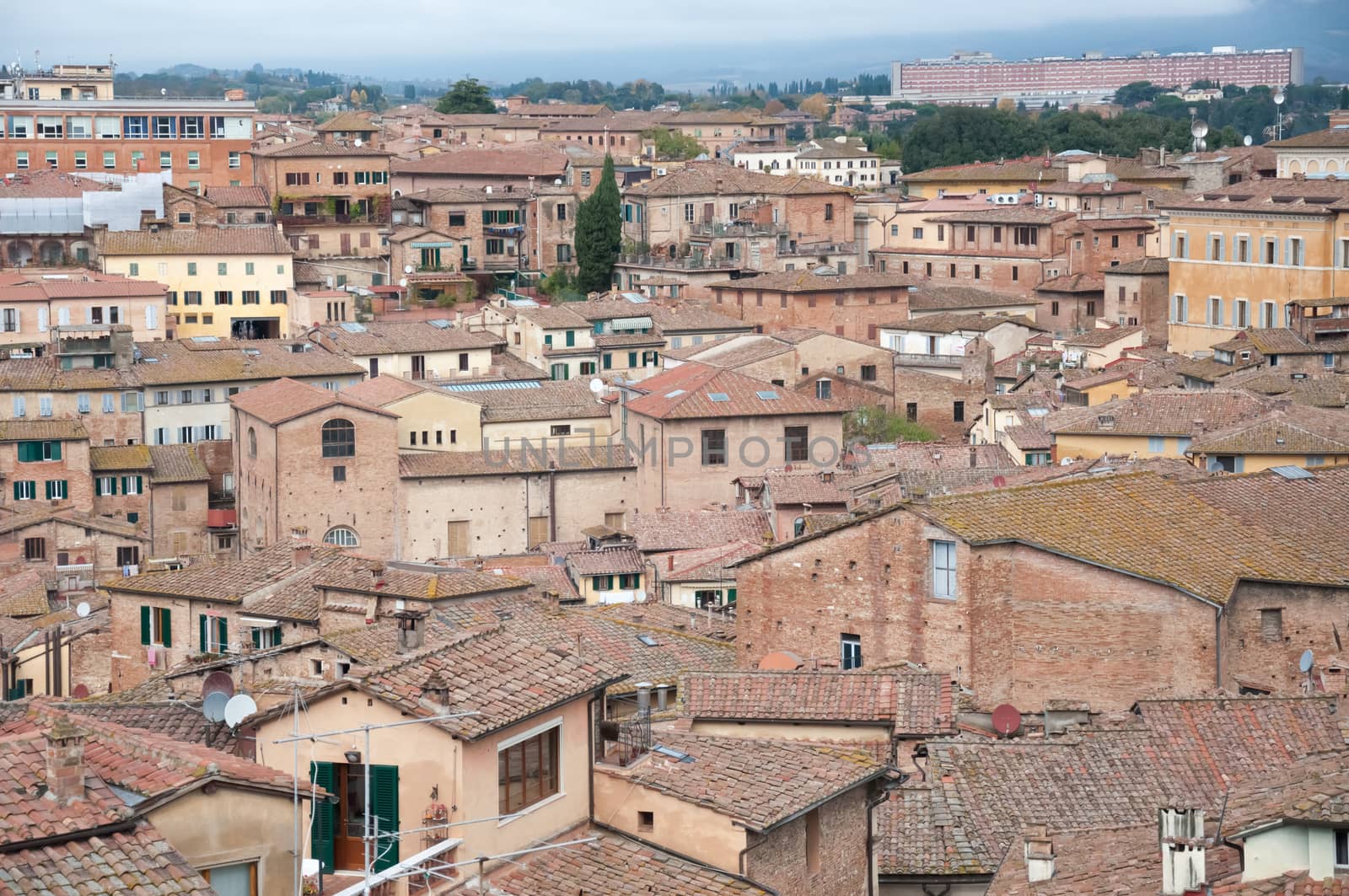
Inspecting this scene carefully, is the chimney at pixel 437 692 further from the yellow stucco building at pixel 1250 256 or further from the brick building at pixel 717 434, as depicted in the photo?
the yellow stucco building at pixel 1250 256

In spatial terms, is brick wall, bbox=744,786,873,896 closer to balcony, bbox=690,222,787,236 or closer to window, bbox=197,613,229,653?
window, bbox=197,613,229,653

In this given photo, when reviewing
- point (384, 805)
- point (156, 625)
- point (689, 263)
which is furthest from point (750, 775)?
point (689, 263)

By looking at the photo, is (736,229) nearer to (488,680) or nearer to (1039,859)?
(1039,859)

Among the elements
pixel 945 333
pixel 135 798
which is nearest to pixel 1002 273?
pixel 945 333

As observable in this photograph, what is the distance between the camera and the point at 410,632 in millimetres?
16484

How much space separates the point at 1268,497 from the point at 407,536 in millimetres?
26169

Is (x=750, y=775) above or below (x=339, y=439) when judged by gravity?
above

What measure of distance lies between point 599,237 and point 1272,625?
50257 mm

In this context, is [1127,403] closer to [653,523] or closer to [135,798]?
[653,523]

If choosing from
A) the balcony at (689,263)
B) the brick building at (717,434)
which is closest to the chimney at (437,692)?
the brick building at (717,434)

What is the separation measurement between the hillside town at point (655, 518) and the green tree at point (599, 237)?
19 centimetres

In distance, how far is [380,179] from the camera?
80.3m

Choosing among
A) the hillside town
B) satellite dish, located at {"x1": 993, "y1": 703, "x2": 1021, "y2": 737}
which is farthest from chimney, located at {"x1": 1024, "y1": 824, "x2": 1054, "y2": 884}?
satellite dish, located at {"x1": 993, "y1": 703, "x2": 1021, "y2": 737}

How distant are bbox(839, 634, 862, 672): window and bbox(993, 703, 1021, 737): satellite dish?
9.38 ft
